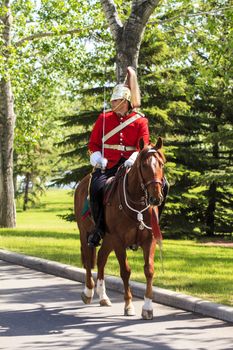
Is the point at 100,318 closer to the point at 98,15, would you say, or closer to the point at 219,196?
the point at 98,15

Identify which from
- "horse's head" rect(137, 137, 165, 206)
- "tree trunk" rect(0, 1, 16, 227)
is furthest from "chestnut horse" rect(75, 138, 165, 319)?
"tree trunk" rect(0, 1, 16, 227)

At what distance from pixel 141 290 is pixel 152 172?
2598 millimetres

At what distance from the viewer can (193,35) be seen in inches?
784

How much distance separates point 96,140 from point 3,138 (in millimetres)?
16175

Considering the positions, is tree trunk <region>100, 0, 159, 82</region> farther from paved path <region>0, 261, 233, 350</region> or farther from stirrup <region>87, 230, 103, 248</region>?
stirrup <region>87, 230, 103, 248</region>

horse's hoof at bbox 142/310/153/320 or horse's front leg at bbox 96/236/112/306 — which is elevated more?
horse's front leg at bbox 96/236/112/306

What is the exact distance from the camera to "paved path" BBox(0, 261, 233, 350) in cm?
716

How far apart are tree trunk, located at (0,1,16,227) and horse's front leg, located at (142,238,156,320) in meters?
16.7

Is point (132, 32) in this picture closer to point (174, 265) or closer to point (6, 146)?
point (174, 265)

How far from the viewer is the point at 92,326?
26.6ft

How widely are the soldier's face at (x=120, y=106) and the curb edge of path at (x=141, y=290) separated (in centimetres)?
241

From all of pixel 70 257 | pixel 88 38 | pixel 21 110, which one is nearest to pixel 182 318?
pixel 70 257

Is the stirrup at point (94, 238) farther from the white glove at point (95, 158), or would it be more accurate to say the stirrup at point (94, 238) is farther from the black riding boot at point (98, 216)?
the white glove at point (95, 158)

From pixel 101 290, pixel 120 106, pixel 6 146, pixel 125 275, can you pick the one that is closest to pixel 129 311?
pixel 125 275
